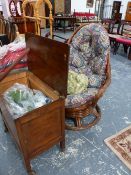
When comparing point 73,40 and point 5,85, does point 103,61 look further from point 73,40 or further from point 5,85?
point 5,85

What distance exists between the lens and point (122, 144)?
148cm

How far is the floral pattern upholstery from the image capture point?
5.13 feet

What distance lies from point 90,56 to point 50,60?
821mm

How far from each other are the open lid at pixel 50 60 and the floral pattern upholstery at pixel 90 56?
1.33 feet

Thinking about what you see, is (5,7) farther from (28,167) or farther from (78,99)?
(28,167)

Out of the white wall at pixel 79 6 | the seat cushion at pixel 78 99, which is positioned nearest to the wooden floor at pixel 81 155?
the seat cushion at pixel 78 99

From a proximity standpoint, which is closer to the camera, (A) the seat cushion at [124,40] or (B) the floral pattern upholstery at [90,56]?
(B) the floral pattern upholstery at [90,56]

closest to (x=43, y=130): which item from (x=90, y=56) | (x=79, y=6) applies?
(x=90, y=56)

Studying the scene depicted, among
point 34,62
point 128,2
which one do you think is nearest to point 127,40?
point 34,62

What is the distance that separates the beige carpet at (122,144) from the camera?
1357mm

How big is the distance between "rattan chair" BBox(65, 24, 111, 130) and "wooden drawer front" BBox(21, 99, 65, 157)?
33 centimetres

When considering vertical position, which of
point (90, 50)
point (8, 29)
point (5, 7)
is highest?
point (5, 7)

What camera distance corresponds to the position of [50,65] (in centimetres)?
114

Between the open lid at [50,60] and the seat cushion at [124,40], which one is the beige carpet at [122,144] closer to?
the open lid at [50,60]
